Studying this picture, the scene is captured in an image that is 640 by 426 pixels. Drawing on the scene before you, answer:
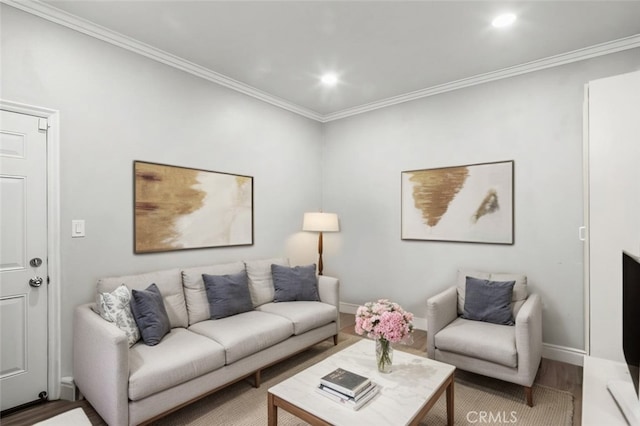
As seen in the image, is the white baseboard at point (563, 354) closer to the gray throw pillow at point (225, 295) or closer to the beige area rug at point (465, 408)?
the beige area rug at point (465, 408)

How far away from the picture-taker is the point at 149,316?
7.66ft

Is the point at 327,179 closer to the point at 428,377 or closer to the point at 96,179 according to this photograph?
the point at 96,179

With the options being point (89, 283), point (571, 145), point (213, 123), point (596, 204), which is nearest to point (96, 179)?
point (89, 283)

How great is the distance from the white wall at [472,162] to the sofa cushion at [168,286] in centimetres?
236

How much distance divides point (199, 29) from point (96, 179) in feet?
4.77

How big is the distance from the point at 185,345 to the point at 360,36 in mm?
2748

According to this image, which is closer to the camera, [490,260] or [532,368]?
[532,368]

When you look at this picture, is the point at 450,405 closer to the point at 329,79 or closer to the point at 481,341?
the point at 481,341

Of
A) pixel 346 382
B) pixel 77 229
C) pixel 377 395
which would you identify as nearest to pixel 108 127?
pixel 77 229

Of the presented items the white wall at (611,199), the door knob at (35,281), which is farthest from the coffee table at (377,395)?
the door knob at (35,281)

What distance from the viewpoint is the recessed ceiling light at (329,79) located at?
3463 millimetres

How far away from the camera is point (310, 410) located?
1670mm

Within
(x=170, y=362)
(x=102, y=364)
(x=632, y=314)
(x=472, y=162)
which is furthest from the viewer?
(x=472, y=162)

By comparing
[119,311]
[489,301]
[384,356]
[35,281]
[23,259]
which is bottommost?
[384,356]
